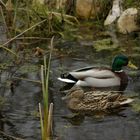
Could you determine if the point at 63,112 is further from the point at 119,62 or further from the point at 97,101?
the point at 119,62

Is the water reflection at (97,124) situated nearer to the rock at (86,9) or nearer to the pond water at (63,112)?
the pond water at (63,112)

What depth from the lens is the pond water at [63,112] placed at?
7.16m

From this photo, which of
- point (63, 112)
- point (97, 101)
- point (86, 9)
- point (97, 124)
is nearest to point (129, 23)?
point (86, 9)

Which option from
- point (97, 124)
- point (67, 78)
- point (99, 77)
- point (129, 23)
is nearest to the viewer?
point (97, 124)

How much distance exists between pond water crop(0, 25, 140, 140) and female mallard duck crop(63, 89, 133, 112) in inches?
4.9

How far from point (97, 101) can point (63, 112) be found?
0.53 meters

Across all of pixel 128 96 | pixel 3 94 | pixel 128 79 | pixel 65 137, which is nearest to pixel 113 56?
pixel 128 79

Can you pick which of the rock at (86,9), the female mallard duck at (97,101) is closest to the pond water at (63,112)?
the female mallard duck at (97,101)

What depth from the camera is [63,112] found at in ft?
25.9

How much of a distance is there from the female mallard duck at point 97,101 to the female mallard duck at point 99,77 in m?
0.77

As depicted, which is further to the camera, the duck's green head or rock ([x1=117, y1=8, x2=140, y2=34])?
rock ([x1=117, y1=8, x2=140, y2=34])

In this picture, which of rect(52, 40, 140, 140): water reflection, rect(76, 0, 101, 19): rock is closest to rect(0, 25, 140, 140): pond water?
rect(52, 40, 140, 140): water reflection

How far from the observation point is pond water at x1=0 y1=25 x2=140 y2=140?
7.16 metres

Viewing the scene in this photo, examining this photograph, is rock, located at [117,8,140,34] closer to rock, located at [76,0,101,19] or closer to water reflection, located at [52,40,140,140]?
rock, located at [76,0,101,19]
